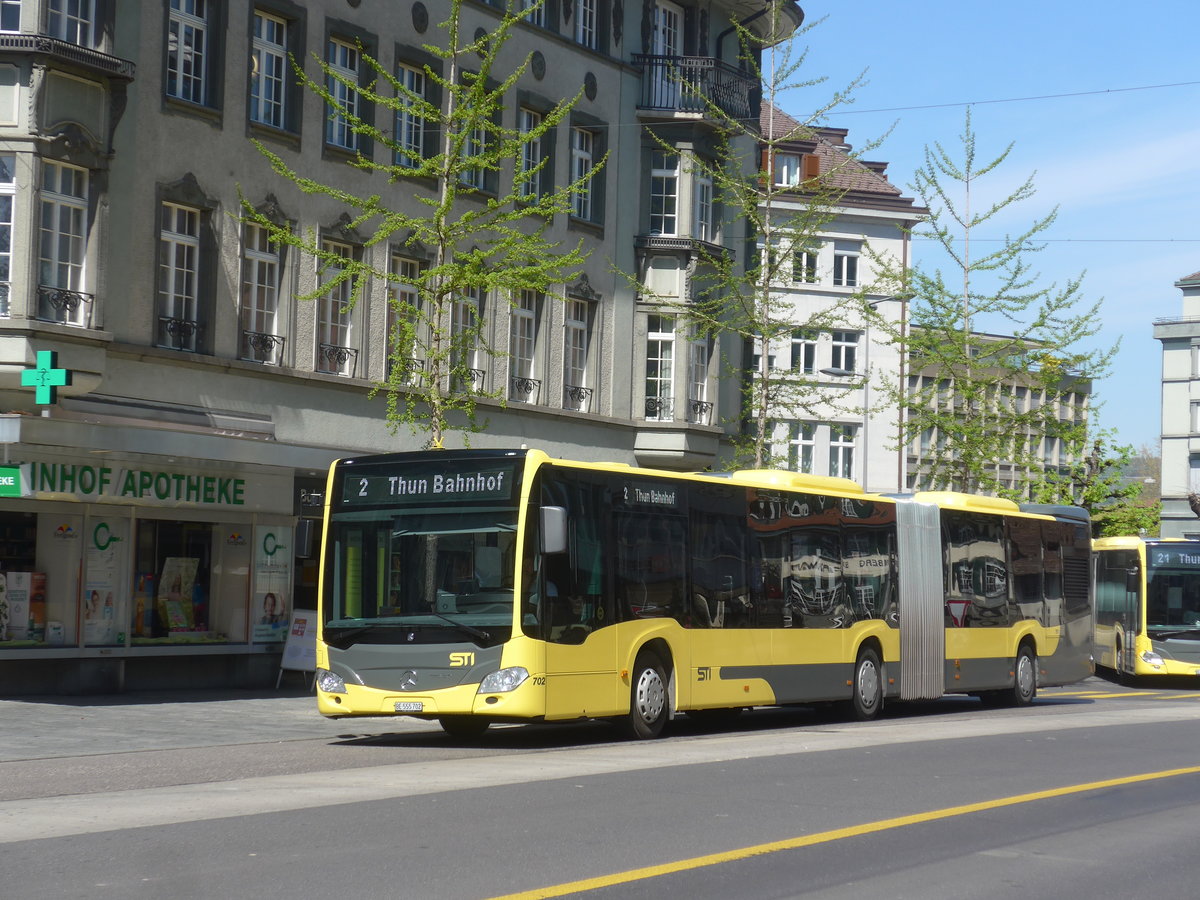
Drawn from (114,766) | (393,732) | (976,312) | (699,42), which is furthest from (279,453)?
(976,312)

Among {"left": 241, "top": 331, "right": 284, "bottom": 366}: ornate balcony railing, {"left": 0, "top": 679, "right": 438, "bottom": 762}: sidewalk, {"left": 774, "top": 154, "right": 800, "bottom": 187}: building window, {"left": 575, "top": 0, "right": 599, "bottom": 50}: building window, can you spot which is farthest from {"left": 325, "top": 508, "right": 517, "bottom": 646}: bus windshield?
{"left": 774, "top": 154, "right": 800, "bottom": 187}: building window

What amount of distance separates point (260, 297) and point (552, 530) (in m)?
11.2

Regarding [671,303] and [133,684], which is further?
[671,303]

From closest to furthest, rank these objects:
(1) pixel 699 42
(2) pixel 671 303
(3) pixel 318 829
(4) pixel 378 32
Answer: (3) pixel 318 829
(4) pixel 378 32
(2) pixel 671 303
(1) pixel 699 42

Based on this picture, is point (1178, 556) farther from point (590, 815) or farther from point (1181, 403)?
point (1181, 403)

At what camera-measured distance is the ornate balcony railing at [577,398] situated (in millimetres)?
33688

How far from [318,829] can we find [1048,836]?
437cm

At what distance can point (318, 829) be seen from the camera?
33.9ft

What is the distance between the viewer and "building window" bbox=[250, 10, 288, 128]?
2623 cm

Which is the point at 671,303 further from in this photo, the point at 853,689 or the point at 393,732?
the point at 393,732

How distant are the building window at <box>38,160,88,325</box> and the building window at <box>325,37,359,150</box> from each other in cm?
601

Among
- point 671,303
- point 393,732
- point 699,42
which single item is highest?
point 699,42

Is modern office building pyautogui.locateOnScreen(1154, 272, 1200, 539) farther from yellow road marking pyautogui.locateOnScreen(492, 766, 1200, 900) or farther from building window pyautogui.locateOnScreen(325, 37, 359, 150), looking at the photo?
yellow road marking pyautogui.locateOnScreen(492, 766, 1200, 900)

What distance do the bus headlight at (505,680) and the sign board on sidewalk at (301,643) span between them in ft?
26.3
